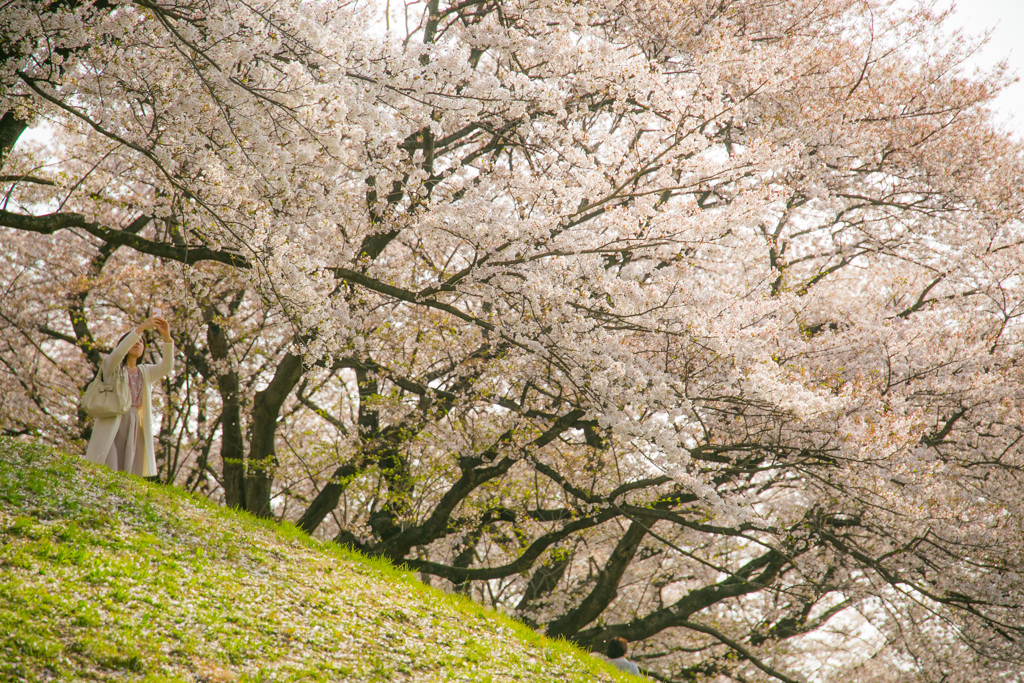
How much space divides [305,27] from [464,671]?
5528mm

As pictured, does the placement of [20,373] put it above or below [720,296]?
below

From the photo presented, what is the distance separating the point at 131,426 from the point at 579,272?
5.48m

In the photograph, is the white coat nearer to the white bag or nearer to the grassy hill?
the white bag

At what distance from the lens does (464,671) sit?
19.2 feet

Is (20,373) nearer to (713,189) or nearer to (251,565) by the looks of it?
(251,565)

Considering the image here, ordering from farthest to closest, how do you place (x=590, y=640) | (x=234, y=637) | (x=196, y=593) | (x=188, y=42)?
(x=590, y=640) < (x=188, y=42) < (x=196, y=593) < (x=234, y=637)

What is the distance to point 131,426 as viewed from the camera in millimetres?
8695

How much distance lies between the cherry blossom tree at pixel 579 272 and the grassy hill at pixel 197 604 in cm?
212

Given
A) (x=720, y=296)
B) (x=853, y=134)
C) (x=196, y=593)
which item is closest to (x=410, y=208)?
(x=720, y=296)

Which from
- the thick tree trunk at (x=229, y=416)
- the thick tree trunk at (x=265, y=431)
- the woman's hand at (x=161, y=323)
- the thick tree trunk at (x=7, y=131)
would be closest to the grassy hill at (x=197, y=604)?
the woman's hand at (x=161, y=323)

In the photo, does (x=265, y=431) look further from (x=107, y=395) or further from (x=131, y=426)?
(x=107, y=395)

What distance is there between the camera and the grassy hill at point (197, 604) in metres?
Result: 4.45

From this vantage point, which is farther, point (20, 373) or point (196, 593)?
point (20, 373)

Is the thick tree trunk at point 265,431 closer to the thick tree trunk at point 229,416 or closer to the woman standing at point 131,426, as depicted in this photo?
the thick tree trunk at point 229,416
